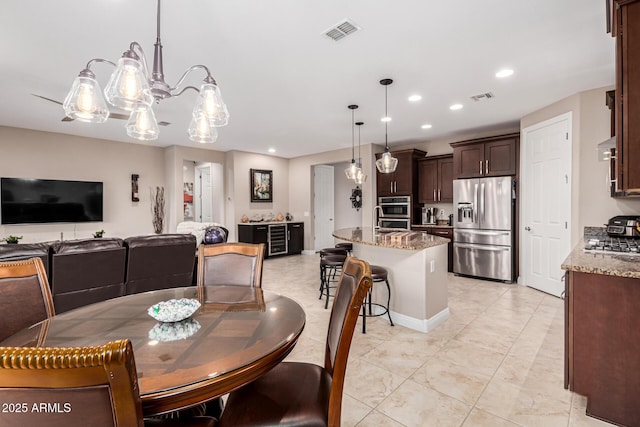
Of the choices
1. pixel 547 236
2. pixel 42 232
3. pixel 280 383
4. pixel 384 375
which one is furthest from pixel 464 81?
pixel 42 232

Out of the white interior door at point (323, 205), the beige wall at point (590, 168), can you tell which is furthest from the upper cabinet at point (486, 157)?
the white interior door at point (323, 205)

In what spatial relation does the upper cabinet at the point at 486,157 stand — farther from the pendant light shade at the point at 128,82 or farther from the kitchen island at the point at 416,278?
the pendant light shade at the point at 128,82

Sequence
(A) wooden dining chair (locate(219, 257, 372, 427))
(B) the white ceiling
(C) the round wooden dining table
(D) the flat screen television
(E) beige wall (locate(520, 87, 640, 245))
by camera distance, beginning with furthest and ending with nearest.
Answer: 1. (D) the flat screen television
2. (E) beige wall (locate(520, 87, 640, 245))
3. (B) the white ceiling
4. (A) wooden dining chair (locate(219, 257, 372, 427))
5. (C) the round wooden dining table

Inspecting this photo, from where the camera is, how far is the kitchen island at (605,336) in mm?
1715

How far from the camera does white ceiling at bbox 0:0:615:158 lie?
218cm

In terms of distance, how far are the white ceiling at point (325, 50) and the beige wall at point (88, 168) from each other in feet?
3.34

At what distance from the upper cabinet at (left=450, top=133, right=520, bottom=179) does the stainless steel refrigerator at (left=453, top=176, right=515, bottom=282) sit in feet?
0.50

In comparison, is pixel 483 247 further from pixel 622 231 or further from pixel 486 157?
pixel 622 231

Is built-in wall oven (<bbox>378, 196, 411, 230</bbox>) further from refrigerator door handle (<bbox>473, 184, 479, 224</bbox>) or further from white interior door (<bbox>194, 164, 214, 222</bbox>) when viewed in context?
white interior door (<bbox>194, 164, 214, 222</bbox>)

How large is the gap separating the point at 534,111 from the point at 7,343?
580 centimetres

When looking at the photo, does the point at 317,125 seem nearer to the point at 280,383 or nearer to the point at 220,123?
the point at 220,123

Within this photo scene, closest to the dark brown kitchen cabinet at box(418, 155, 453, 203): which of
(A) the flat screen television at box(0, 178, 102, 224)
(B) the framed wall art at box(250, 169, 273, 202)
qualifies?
(B) the framed wall art at box(250, 169, 273, 202)

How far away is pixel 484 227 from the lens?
512 cm

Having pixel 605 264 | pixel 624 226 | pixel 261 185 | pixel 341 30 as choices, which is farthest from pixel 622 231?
pixel 261 185
